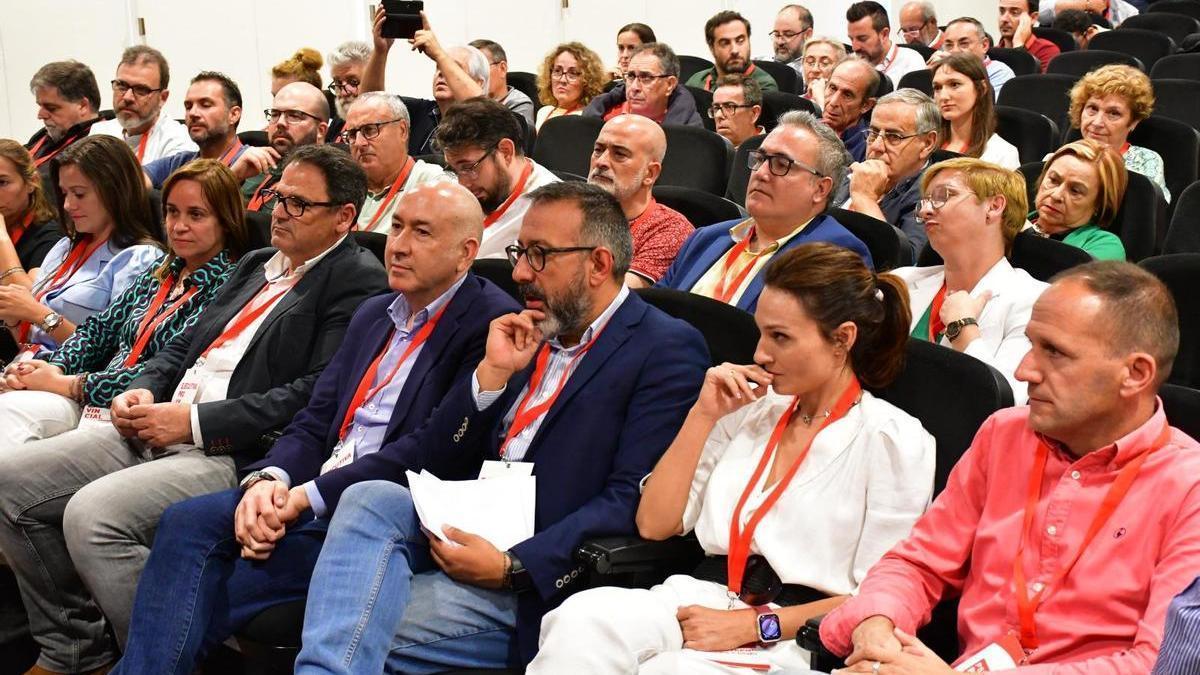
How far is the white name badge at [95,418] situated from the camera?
137 inches

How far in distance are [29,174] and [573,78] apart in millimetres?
2937

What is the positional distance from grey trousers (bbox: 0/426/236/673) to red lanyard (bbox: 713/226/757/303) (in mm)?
1299

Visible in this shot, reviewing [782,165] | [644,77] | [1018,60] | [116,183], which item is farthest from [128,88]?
[1018,60]

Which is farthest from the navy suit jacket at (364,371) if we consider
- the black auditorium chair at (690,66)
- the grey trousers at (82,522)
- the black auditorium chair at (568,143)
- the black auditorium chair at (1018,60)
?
the black auditorium chair at (690,66)

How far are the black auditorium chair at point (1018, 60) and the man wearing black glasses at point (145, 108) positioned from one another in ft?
15.7

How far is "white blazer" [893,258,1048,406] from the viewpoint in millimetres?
2680

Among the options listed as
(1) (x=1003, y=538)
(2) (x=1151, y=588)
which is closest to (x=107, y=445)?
(1) (x=1003, y=538)

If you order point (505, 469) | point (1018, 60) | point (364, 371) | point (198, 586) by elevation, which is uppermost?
point (1018, 60)

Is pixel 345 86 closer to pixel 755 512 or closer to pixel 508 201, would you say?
pixel 508 201

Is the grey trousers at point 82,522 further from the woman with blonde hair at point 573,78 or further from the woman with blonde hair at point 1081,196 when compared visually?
the woman with blonde hair at point 573,78

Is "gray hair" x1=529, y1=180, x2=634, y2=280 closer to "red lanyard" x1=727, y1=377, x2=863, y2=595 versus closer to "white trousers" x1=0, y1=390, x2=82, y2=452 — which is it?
"red lanyard" x1=727, y1=377, x2=863, y2=595

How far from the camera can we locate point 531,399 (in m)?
2.76

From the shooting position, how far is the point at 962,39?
7457mm

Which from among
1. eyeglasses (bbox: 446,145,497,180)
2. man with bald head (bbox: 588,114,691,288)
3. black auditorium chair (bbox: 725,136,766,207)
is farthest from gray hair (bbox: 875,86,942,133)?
eyeglasses (bbox: 446,145,497,180)
